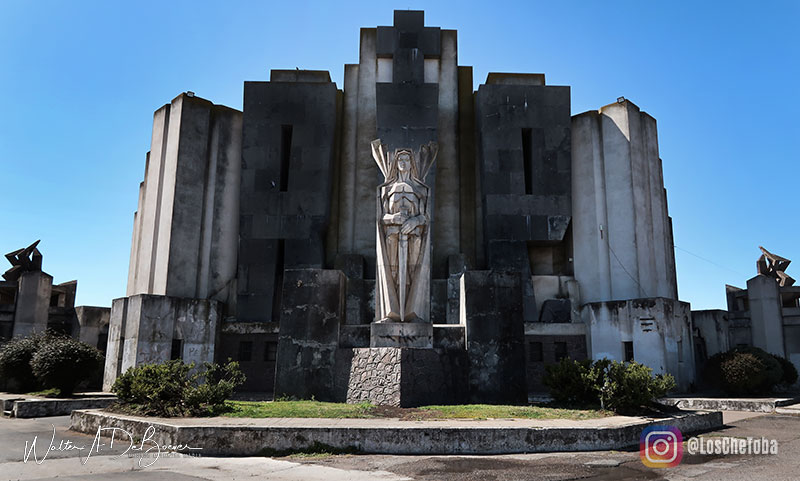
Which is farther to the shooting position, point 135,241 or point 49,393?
point 135,241

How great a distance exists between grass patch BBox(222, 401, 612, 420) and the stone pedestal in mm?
1656

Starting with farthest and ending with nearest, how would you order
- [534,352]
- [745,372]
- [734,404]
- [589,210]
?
[589,210]
[534,352]
[745,372]
[734,404]

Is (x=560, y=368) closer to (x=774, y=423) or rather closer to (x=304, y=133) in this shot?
(x=774, y=423)

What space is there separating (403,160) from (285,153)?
1444cm

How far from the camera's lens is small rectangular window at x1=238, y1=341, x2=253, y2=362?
24906 mm

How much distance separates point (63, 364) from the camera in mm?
17781

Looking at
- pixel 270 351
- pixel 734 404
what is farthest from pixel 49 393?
pixel 734 404

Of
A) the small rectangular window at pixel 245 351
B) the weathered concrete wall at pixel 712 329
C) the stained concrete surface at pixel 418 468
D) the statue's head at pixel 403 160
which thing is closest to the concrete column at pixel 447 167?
the small rectangular window at pixel 245 351

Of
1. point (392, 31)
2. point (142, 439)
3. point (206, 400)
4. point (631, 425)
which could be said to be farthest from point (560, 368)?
point (392, 31)

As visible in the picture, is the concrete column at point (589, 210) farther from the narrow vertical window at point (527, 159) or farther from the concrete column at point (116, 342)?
the concrete column at point (116, 342)

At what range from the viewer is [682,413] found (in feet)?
39.3

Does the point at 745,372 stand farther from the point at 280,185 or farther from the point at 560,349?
the point at 280,185

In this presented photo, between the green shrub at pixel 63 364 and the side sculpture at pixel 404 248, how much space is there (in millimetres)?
9851

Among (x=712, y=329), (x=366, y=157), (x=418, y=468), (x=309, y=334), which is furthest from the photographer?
(x=712, y=329)
